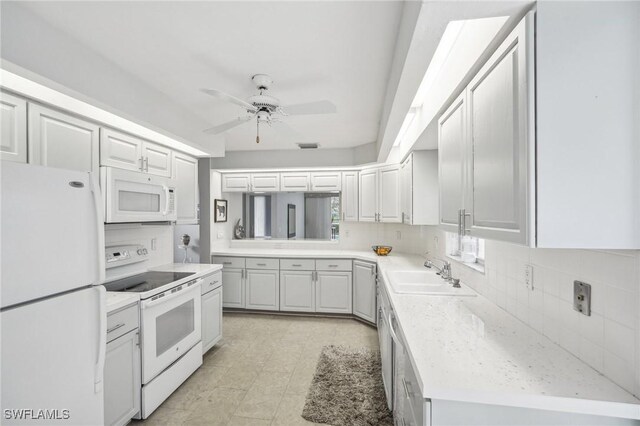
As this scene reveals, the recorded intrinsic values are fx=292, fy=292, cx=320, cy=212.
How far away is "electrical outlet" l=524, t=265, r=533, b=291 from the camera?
56.9 inches

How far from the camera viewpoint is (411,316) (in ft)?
5.37

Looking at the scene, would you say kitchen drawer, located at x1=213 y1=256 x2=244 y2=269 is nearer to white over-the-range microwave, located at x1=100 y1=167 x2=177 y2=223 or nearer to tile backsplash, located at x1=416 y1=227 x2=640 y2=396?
white over-the-range microwave, located at x1=100 y1=167 x2=177 y2=223

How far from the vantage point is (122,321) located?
1.86 m

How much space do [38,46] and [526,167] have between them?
7.53 ft

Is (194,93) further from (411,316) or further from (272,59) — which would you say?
(411,316)

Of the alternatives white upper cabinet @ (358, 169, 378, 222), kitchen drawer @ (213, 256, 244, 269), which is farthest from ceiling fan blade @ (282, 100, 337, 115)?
kitchen drawer @ (213, 256, 244, 269)

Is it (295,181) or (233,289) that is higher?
(295,181)

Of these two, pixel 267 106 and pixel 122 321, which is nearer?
pixel 122 321

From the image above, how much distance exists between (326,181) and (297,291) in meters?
1.70

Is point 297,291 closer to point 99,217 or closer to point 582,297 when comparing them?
point 99,217

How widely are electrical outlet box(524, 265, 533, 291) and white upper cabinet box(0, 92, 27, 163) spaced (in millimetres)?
2722

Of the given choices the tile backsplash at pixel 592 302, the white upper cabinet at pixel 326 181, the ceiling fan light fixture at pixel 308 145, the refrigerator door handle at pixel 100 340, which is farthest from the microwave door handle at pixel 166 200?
the tile backsplash at pixel 592 302

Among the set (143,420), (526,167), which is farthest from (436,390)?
(143,420)

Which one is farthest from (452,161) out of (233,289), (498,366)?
(233,289)
